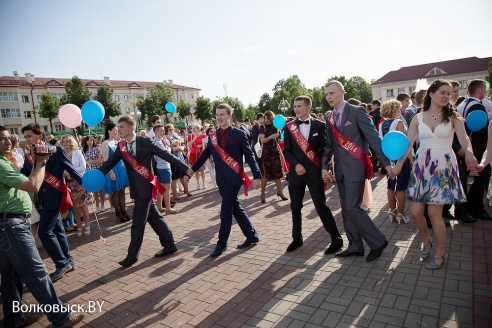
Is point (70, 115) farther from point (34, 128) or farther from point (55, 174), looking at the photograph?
point (55, 174)

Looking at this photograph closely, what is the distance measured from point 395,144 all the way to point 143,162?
3297mm

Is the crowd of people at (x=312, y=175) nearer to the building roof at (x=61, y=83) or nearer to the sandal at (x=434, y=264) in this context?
the sandal at (x=434, y=264)

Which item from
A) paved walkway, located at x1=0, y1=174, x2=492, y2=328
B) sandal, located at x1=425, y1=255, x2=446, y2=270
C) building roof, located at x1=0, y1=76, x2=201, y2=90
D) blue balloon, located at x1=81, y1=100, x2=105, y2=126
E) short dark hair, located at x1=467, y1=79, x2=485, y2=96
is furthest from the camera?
building roof, located at x1=0, y1=76, x2=201, y2=90

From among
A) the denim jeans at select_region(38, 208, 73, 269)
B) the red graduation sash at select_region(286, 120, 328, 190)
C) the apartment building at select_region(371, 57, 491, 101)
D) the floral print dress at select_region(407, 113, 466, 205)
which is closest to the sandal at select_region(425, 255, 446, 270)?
the floral print dress at select_region(407, 113, 466, 205)

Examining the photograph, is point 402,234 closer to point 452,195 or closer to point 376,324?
point 452,195

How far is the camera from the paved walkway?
108 inches

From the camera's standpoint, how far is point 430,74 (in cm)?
6719

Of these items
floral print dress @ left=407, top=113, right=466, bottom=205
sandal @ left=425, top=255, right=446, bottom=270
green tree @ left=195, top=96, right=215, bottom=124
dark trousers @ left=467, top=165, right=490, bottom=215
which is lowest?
sandal @ left=425, top=255, right=446, bottom=270

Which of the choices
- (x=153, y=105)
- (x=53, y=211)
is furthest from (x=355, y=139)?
(x=153, y=105)

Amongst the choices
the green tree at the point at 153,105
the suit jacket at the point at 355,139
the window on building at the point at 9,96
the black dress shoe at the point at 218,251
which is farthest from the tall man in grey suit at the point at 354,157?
the window on building at the point at 9,96

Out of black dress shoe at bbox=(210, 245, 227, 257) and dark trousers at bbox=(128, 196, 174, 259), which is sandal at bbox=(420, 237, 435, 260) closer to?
black dress shoe at bbox=(210, 245, 227, 257)

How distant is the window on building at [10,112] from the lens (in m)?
52.4

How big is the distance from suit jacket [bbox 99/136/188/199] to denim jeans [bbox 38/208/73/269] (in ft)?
3.01

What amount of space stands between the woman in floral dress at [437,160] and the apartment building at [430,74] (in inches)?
2733
